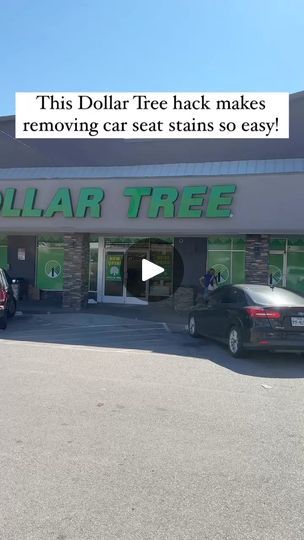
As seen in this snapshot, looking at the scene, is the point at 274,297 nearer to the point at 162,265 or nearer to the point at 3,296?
the point at 3,296

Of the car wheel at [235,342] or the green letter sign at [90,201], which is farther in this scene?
the green letter sign at [90,201]

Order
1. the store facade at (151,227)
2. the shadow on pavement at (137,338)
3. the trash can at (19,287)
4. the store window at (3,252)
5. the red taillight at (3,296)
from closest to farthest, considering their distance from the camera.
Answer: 1. the shadow on pavement at (137,338)
2. the red taillight at (3,296)
3. the store facade at (151,227)
4. the trash can at (19,287)
5. the store window at (3,252)

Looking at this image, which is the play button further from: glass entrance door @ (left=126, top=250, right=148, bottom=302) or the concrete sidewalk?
the concrete sidewalk

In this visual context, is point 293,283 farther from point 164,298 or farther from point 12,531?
point 12,531

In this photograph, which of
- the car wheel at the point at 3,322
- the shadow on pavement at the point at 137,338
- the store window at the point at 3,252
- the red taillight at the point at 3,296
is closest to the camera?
the shadow on pavement at the point at 137,338

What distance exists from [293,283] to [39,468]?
47.7 ft

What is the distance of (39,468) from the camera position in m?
4.08

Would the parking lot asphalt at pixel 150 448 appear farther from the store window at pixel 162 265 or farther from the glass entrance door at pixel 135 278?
the glass entrance door at pixel 135 278

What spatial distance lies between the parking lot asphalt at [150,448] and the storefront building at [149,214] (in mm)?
6809

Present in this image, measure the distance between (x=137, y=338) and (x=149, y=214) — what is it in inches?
202

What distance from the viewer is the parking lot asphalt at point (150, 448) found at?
330cm

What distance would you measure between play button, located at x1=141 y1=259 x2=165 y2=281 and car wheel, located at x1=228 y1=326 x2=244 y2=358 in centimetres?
931

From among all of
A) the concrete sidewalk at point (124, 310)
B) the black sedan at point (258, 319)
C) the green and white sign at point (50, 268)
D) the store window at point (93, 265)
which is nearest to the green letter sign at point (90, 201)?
the concrete sidewalk at point (124, 310)

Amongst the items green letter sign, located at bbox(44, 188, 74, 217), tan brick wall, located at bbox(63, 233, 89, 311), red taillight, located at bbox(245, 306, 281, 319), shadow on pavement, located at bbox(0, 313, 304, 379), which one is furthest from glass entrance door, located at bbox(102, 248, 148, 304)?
red taillight, located at bbox(245, 306, 281, 319)
